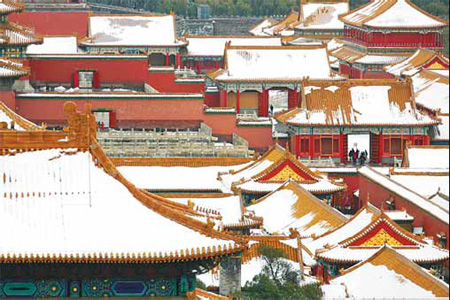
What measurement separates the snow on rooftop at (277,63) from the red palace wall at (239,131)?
26.2 ft

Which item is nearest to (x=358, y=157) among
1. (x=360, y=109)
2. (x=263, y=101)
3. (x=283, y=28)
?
(x=360, y=109)

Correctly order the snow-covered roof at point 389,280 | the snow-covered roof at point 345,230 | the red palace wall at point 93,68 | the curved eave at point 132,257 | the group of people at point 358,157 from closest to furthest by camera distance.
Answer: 1. the curved eave at point 132,257
2. the snow-covered roof at point 389,280
3. the snow-covered roof at point 345,230
4. the group of people at point 358,157
5. the red palace wall at point 93,68

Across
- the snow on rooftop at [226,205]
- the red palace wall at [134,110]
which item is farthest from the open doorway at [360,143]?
the snow on rooftop at [226,205]

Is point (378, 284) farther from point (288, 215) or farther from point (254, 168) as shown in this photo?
point (254, 168)

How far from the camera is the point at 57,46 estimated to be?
63.2 m

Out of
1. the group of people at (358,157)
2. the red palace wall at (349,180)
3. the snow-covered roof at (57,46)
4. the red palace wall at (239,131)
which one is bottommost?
the red palace wall at (349,180)

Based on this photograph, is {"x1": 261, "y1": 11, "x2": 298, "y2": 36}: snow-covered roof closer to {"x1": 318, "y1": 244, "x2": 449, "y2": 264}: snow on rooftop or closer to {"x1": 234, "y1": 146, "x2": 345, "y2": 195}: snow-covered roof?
{"x1": 234, "y1": 146, "x2": 345, "y2": 195}: snow-covered roof

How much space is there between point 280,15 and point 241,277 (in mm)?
81766

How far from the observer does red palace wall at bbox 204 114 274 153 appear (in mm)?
51531

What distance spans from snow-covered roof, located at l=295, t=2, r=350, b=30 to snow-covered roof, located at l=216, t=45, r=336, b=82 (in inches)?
850

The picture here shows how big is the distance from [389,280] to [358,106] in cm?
2382

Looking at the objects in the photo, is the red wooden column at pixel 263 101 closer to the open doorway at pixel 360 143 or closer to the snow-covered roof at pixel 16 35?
the open doorway at pixel 360 143

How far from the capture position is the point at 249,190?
38.7 m

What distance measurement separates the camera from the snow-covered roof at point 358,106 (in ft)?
163
